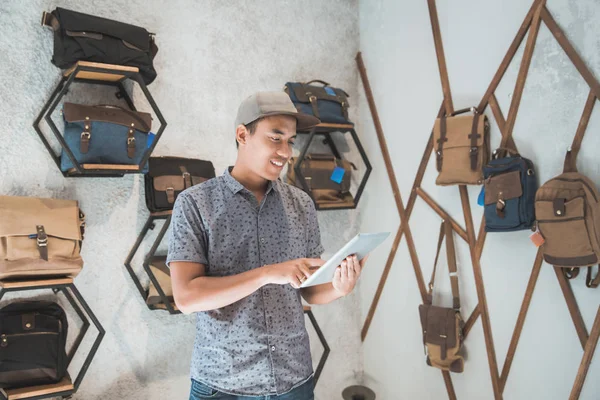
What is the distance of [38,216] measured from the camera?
2.16 meters

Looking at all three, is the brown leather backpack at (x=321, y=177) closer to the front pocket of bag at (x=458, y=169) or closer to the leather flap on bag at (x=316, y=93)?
the leather flap on bag at (x=316, y=93)

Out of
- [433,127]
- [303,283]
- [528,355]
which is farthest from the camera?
[433,127]

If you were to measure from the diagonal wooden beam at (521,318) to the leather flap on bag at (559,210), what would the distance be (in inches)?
10.3

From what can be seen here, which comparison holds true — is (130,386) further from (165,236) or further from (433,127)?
(433,127)

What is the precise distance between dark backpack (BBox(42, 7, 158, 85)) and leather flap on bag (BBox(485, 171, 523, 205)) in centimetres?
180

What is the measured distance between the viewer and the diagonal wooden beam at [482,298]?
2.58 meters

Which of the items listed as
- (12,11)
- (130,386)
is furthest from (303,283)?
(12,11)

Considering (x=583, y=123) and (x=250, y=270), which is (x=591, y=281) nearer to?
(x=583, y=123)

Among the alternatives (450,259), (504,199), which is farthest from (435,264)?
(504,199)

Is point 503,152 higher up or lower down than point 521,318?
higher up

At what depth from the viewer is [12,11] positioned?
234 cm

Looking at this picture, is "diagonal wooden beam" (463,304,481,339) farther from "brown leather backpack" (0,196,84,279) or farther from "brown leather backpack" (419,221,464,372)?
"brown leather backpack" (0,196,84,279)

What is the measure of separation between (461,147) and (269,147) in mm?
1410

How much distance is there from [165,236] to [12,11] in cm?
134
